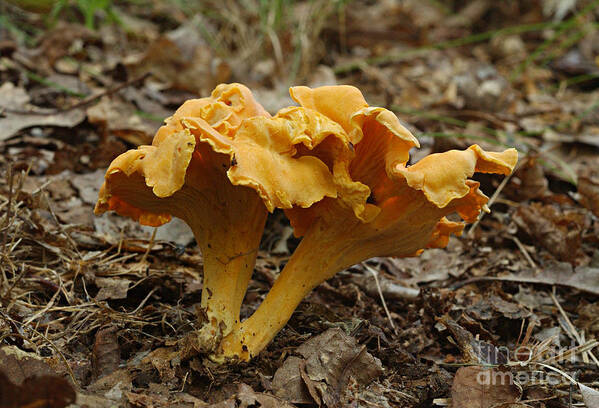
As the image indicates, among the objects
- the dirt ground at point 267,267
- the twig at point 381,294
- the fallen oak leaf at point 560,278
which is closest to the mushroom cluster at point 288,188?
the dirt ground at point 267,267

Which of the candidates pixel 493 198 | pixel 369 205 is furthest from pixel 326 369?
pixel 493 198

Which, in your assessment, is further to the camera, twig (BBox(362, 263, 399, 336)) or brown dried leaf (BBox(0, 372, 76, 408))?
twig (BBox(362, 263, 399, 336))

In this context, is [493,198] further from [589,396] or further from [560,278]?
[589,396]

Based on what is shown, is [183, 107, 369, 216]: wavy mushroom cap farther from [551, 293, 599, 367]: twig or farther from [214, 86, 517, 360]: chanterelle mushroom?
[551, 293, 599, 367]: twig

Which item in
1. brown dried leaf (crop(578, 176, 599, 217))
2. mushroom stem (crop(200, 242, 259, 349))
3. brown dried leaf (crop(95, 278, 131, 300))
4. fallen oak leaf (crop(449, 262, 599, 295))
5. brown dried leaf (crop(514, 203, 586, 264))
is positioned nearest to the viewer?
mushroom stem (crop(200, 242, 259, 349))

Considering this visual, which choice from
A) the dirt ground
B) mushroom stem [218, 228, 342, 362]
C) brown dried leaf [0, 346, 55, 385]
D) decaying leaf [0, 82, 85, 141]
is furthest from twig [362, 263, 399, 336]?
decaying leaf [0, 82, 85, 141]
